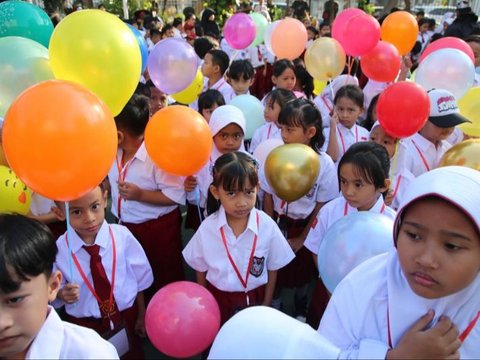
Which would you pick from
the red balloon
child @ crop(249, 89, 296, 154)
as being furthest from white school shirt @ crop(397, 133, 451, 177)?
child @ crop(249, 89, 296, 154)

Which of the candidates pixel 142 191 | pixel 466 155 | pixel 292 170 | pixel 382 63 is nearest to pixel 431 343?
pixel 292 170

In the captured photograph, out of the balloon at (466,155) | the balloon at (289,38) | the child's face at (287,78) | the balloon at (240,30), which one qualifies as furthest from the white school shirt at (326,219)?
the balloon at (240,30)

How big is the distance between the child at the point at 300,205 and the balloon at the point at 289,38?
80.9 inches

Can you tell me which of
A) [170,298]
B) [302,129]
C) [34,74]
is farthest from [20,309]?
[302,129]

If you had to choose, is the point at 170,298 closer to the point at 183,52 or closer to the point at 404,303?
the point at 404,303

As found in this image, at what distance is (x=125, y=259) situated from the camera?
207 cm

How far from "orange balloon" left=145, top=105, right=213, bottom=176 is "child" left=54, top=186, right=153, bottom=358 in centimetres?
42

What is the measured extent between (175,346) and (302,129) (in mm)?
1633

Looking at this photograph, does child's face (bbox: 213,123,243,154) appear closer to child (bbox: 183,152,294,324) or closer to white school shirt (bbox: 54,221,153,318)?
child (bbox: 183,152,294,324)

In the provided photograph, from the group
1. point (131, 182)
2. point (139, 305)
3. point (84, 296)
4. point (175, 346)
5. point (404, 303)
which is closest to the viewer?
point (404, 303)

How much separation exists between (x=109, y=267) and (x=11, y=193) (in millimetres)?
633

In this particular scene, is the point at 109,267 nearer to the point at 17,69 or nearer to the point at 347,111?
the point at 17,69

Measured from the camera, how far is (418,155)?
2.83m

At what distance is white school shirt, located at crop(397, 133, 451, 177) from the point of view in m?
2.80
